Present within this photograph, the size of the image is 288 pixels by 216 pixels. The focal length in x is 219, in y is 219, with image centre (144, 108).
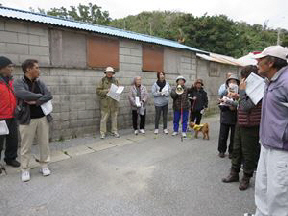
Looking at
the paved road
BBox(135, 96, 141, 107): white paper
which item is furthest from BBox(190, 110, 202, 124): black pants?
the paved road

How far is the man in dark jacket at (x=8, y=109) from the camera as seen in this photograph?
3.71 m

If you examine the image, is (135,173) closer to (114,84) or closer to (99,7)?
(114,84)

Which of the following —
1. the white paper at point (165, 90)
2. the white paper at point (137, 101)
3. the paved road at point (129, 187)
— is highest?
the white paper at point (165, 90)

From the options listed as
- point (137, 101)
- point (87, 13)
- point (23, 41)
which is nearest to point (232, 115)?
point (137, 101)

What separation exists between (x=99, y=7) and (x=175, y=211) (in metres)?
29.3

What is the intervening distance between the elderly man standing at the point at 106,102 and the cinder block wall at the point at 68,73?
40cm

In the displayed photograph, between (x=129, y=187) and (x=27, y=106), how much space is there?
6.60 feet

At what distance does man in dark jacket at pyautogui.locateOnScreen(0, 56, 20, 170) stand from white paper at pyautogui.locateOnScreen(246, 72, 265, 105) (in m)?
3.81

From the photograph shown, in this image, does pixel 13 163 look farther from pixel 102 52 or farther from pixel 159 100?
pixel 159 100

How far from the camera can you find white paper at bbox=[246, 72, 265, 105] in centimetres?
280

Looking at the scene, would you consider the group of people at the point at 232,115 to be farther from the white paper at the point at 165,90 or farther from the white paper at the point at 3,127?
the white paper at the point at 3,127

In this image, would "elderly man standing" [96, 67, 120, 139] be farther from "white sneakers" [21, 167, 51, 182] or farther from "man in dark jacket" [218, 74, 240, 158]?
"man in dark jacket" [218, 74, 240, 158]

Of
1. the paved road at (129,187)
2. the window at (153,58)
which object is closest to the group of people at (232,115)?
the paved road at (129,187)

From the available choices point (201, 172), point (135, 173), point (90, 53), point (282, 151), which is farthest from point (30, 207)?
point (90, 53)
